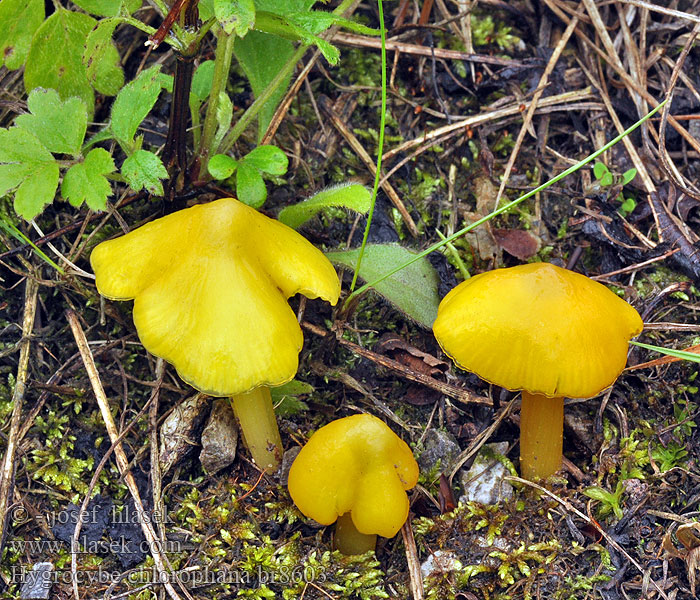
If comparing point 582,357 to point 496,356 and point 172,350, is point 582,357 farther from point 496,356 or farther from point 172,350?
point 172,350

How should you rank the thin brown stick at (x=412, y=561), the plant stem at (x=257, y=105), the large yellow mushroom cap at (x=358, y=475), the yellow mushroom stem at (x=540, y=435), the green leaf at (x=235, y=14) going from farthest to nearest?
the plant stem at (x=257, y=105)
the yellow mushroom stem at (x=540, y=435)
the thin brown stick at (x=412, y=561)
the large yellow mushroom cap at (x=358, y=475)
the green leaf at (x=235, y=14)

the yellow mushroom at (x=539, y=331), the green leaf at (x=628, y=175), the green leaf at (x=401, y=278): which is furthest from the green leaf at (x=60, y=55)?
the green leaf at (x=628, y=175)

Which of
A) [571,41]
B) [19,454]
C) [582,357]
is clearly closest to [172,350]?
[19,454]

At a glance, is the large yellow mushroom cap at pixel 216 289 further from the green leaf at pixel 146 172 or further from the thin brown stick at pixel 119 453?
the thin brown stick at pixel 119 453

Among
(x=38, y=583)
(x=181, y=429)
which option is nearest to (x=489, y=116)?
(x=181, y=429)

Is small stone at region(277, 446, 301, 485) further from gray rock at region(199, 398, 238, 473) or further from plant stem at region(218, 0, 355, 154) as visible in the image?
plant stem at region(218, 0, 355, 154)
